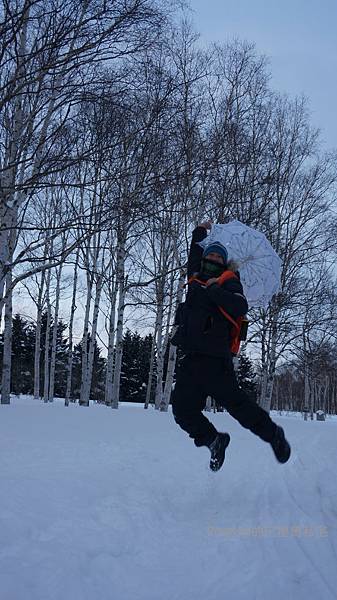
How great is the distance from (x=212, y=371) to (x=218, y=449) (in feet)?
1.97

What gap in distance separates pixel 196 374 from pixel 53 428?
420 centimetres

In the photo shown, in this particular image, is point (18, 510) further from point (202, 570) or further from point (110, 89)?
point (110, 89)

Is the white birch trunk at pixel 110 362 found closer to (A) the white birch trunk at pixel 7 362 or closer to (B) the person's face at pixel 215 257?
(A) the white birch trunk at pixel 7 362

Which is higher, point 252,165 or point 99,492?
point 252,165

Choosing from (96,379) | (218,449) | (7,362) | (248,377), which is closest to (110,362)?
(7,362)

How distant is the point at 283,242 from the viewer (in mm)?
21578

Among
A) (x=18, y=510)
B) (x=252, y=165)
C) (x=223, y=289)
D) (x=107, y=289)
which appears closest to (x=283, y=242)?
(x=252, y=165)

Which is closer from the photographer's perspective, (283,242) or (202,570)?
(202,570)

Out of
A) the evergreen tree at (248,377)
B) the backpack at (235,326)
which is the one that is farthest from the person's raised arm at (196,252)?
the evergreen tree at (248,377)

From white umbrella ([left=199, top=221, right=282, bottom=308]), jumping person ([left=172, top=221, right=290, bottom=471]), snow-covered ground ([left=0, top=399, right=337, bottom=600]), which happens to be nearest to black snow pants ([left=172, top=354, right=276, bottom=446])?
jumping person ([left=172, top=221, right=290, bottom=471])

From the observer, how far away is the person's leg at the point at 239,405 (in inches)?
151

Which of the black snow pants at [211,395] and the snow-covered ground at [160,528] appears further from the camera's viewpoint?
the black snow pants at [211,395]

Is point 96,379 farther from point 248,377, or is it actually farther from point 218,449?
point 218,449

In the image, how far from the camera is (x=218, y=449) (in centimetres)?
397
